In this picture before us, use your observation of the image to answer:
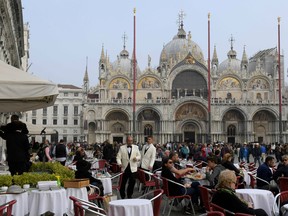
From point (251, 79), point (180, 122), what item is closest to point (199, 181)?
point (180, 122)

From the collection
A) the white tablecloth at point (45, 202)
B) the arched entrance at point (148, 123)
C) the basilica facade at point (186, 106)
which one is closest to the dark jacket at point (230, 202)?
the white tablecloth at point (45, 202)

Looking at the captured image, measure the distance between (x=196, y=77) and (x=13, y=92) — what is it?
174ft

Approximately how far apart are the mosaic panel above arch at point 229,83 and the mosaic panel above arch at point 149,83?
851cm

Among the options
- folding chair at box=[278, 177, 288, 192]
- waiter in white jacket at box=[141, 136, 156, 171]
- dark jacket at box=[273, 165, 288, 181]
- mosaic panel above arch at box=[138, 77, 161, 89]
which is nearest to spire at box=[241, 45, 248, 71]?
mosaic panel above arch at box=[138, 77, 161, 89]

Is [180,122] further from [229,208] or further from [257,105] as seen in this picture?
[229,208]

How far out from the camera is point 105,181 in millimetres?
10305

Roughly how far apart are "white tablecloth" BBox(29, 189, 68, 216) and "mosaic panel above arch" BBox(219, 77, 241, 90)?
52406 millimetres

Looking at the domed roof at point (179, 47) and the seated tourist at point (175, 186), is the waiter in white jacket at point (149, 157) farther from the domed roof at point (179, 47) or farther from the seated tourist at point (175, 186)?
the domed roof at point (179, 47)

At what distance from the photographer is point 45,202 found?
7.09m

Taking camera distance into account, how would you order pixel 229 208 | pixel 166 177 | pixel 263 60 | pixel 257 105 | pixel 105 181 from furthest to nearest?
pixel 263 60
pixel 257 105
pixel 105 181
pixel 166 177
pixel 229 208

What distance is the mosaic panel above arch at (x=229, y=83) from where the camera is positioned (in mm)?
58000

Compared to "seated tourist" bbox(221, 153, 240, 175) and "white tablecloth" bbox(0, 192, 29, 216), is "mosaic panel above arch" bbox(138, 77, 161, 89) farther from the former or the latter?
"white tablecloth" bbox(0, 192, 29, 216)

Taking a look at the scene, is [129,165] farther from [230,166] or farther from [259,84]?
[259,84]

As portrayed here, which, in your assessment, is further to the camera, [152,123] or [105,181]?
[152,123]
